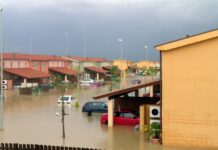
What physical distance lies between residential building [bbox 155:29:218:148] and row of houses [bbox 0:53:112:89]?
142 feet

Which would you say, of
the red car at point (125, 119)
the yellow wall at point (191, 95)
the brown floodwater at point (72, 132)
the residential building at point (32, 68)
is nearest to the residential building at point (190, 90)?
the yellow wall at point (191, 95)

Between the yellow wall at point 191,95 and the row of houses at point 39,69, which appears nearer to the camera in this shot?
the yellow wall at point 191,95

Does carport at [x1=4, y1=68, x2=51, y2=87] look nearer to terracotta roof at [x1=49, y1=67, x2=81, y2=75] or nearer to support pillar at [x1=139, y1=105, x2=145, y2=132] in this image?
terracotta roof at [x1=49, y1=67, x2=81, y2=75]

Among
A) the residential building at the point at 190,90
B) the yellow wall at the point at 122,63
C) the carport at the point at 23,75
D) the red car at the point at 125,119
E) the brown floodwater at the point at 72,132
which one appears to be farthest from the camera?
the yellow wall at the point at 122,63

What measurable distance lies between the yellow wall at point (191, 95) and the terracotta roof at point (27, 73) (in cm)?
4406

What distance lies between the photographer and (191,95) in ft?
60.4

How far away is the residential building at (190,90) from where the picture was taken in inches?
713

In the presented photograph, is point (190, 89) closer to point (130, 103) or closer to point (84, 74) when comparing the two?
point (130, 103)

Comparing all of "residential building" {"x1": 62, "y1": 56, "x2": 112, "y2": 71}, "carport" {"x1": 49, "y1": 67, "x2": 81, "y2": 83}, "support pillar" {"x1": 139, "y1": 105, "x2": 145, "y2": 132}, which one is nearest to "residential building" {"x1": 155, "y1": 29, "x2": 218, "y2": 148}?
"support pillar" {"x1": 139, "y1": 105, "x2": 145, "y2": 132}

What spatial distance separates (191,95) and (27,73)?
4696cm

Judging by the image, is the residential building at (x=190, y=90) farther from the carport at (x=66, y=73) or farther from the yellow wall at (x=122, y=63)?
the yellow wall at (x=122, y=63)

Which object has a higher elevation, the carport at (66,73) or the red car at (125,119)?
the carport at (66,73)

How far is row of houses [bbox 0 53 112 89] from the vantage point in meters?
60.3

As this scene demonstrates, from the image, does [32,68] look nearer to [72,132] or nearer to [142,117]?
[72,132]
